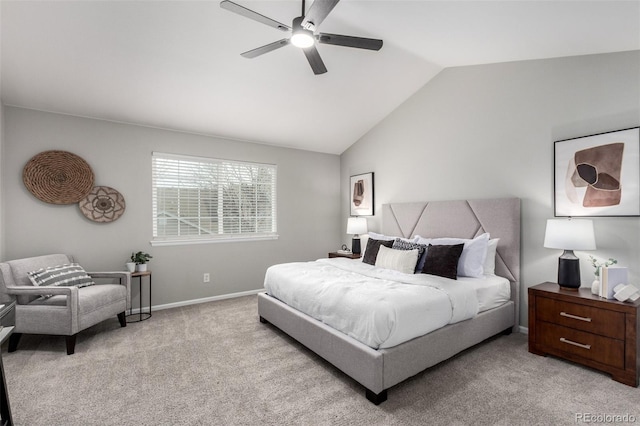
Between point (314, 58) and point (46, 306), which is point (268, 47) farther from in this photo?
point (46, 306)

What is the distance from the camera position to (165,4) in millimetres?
2488

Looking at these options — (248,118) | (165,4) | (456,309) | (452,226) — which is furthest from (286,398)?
(248,118)

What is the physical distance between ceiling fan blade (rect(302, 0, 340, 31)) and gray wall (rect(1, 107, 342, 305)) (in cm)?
288

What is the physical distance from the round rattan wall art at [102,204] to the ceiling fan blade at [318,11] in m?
3.21

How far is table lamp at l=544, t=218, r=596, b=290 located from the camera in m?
2.57

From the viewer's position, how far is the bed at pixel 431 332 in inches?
82.9

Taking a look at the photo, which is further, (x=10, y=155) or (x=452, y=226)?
(x=452, y=226)

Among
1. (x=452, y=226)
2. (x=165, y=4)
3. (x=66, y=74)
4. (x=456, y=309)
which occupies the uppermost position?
(x=165, y=4)

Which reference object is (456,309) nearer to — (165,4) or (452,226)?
(452,226)

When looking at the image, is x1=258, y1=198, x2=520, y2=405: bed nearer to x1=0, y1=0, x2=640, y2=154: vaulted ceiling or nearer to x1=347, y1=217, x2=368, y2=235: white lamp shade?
x1=347, y1=217, x2=368, y2=235: white lamp shade

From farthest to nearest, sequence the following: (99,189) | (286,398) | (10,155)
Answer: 1. (99,189)
2. (10,155)
3. (286,398)

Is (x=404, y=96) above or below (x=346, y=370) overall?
above

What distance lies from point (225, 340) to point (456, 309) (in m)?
2.25

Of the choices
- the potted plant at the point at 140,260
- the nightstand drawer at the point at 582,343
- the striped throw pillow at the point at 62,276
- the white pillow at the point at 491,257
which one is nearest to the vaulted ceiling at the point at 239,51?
the potted plant at the point at 140,260
